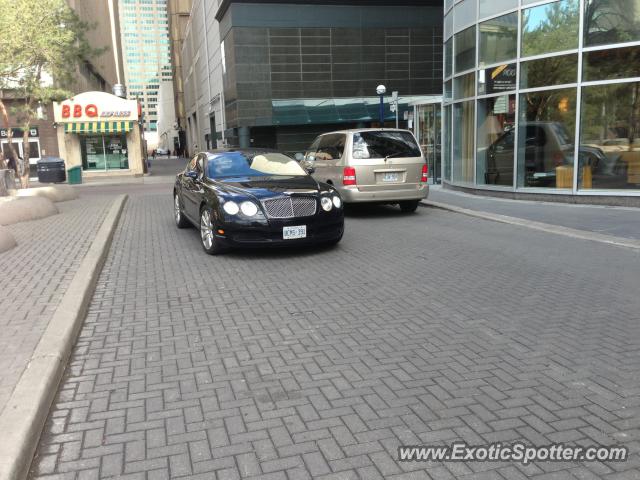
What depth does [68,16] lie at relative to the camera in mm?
20031

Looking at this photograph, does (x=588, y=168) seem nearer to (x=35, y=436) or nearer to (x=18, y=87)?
(x=35, y=436)

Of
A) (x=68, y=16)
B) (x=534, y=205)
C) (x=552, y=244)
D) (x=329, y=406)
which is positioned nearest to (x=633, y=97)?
(x=534, y=205)

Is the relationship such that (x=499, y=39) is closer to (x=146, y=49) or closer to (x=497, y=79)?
(x=497, y=79)

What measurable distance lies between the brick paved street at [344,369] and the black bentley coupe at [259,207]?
53cm

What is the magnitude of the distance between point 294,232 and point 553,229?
16.1 ft

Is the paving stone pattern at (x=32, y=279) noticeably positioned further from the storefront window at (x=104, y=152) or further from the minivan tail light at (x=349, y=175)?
the storefront window at (x=104, y=152)

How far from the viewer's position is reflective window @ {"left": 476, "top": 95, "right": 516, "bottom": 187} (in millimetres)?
14328

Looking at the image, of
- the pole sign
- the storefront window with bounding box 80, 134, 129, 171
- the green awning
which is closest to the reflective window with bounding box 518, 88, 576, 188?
the green awning

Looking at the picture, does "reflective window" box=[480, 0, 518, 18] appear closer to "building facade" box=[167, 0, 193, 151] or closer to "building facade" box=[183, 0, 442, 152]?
"building facade" box=[183, 0, 442, 152]

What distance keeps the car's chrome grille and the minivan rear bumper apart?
354 centimetres

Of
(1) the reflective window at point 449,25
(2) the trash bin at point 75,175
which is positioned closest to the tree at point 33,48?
(2) the trash bin at point 75,175

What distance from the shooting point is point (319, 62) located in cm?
3562

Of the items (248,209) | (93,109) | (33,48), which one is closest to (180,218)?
(248,209)

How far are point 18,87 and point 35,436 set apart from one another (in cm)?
2034
